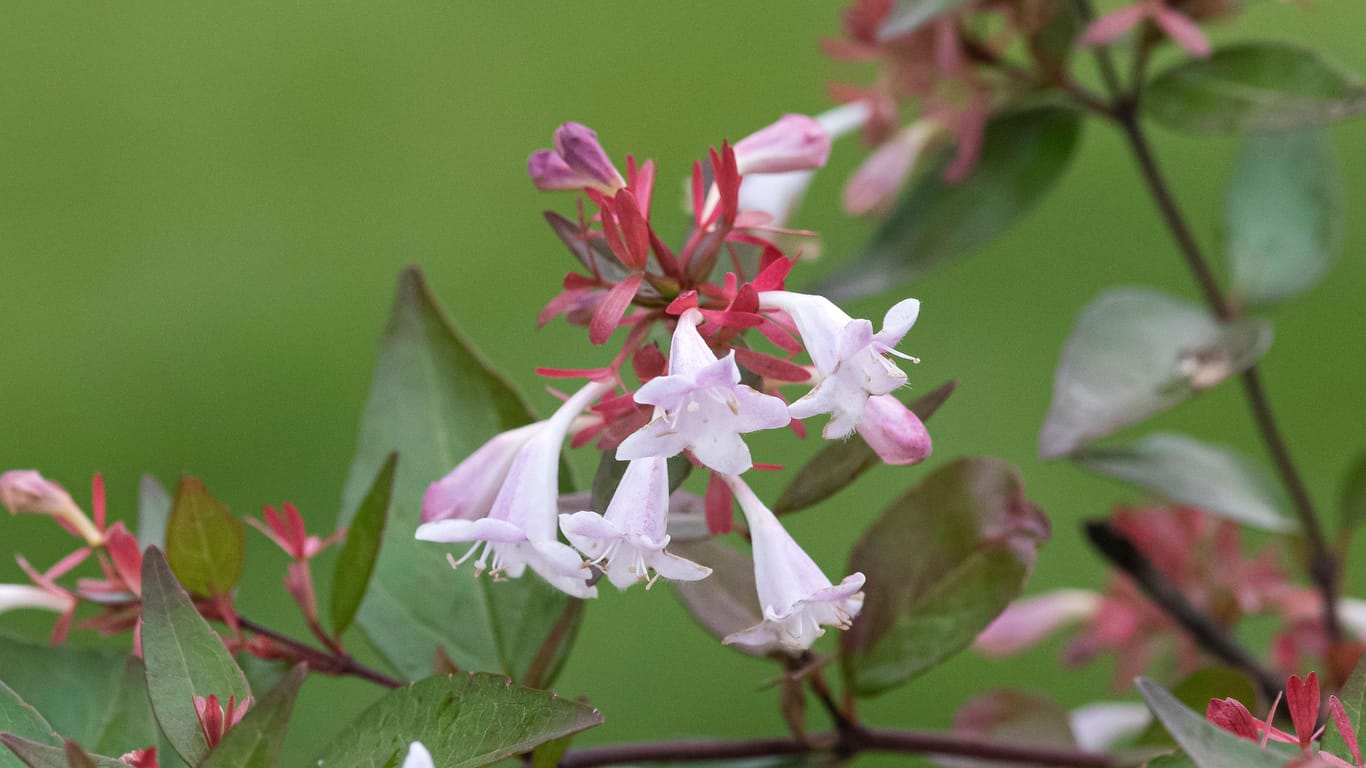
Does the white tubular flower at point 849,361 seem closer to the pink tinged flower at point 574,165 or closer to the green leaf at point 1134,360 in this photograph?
the pink tinged flower at point 574,165

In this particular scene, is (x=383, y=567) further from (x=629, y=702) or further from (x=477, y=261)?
(x=477, y=261)

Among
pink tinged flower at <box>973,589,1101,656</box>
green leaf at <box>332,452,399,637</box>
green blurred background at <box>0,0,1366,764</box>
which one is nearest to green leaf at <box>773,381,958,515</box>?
green leaf at <box>332,452,399,637</box>

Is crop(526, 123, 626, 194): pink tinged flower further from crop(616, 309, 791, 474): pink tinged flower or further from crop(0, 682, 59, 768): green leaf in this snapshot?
crop(0, 682, 59, 768): green leaf

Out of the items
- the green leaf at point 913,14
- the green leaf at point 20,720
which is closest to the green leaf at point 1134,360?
the green leaf at point 913,14

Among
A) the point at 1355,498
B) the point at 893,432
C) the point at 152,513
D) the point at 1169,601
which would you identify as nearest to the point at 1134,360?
the point at 1169,601

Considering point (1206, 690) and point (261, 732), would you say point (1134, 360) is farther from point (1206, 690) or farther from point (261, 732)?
point (261, 732)

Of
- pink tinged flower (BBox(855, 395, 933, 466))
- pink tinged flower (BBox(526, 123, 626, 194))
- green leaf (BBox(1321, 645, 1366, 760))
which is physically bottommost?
green leaf (BBox(1321, 645, 1366, 760))
